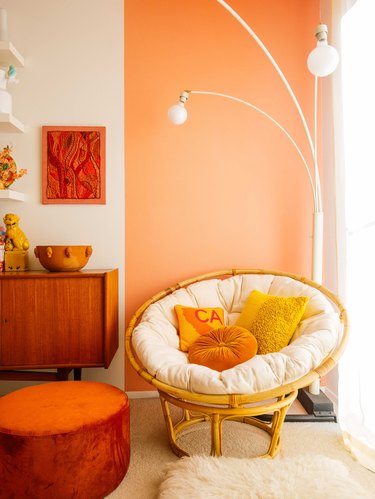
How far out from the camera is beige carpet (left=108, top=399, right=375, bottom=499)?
1.63 m

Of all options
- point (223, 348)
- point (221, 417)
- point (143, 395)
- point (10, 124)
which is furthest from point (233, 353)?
point (10, 124)

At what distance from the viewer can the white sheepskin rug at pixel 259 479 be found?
4.52 ft

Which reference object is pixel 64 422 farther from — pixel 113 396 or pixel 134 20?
pixel 134 20

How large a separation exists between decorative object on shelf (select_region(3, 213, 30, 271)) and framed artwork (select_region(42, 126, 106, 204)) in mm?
264

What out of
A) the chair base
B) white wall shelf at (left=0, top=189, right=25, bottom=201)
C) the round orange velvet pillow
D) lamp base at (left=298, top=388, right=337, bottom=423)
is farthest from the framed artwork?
lamp base at (left=298, top=388, right=337, bottom=423)

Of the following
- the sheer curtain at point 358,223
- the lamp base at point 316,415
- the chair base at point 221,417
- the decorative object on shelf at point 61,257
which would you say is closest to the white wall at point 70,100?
the decorative object on shelf at point 61,257

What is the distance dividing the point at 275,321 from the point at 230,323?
1.20ft

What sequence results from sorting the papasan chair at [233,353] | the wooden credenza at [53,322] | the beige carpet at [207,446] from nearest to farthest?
the papasan chair at [233,353] < the beige carpet at [207,446] < the wooden credenza at [53,322]

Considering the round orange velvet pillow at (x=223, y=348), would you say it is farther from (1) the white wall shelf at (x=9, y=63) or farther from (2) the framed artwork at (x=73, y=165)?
(1) the white wall shelf at (x=9, y=63)

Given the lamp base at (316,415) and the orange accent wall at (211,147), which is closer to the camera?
the lamp base at (316,415)

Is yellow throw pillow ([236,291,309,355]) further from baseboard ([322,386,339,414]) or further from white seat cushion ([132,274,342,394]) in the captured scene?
baseboard ([322,386,339,414])

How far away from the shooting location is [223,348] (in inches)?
71.4

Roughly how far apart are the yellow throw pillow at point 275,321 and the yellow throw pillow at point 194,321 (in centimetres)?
17

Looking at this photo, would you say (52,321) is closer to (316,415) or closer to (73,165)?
(73,165)
